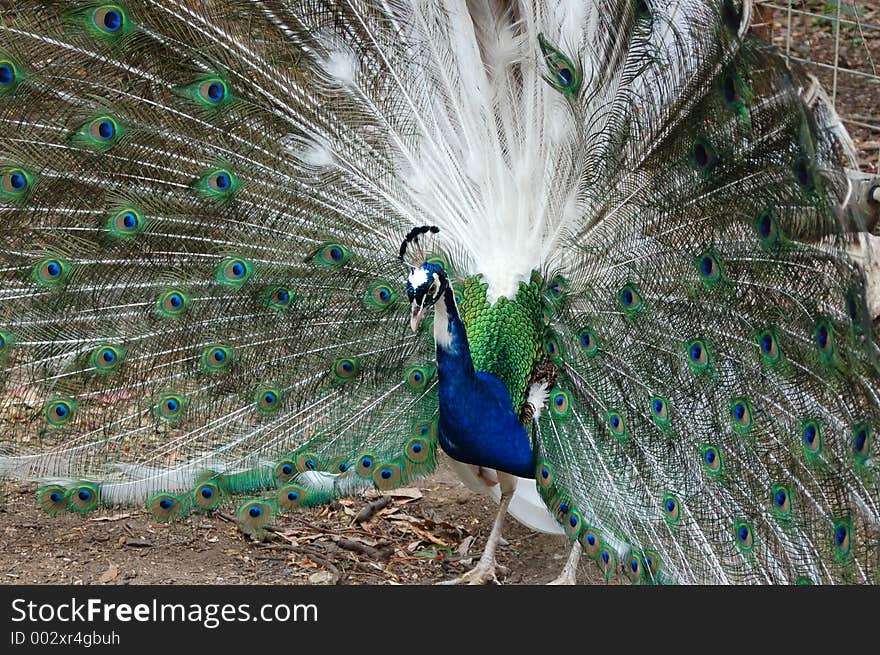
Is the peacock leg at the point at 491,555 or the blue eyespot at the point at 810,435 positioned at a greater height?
the blue eyespot at the point at 810,435

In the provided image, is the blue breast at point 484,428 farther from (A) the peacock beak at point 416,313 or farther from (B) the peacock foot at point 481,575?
(B) the peacock foot at point 481,575

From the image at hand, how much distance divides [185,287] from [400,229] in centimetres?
75

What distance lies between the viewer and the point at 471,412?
3.71 metres

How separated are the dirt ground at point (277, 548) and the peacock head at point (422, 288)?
1389 millimetres

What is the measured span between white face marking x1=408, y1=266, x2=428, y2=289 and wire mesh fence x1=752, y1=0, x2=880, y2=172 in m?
3.47

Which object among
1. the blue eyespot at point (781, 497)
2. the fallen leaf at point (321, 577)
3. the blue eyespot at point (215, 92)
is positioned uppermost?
the blue eyespot at point (215, 92)

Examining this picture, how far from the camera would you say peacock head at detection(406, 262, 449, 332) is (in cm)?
327

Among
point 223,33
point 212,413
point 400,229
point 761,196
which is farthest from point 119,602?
point 761,196

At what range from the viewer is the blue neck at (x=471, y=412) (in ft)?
11.7

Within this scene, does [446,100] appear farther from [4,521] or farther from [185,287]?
[4,521]

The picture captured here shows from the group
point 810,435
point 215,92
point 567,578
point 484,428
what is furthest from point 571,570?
point 215,92

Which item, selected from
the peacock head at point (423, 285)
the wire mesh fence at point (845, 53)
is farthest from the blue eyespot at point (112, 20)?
the wire mesh fence at point (845, 53)

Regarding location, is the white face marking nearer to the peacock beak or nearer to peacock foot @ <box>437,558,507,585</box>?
the peacock beak

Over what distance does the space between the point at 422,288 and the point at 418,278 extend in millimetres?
31
